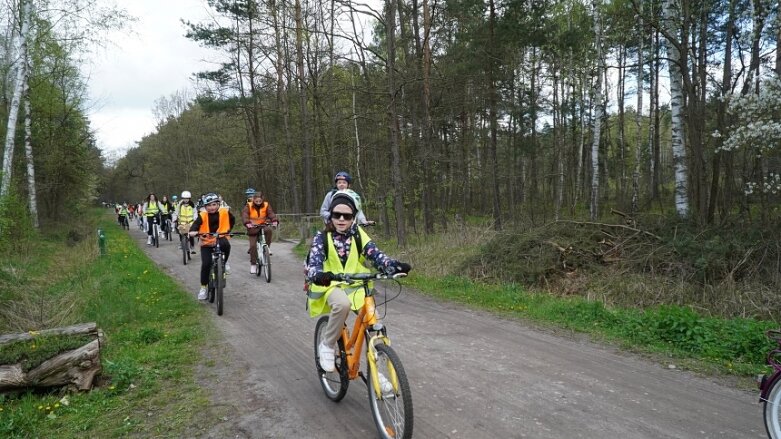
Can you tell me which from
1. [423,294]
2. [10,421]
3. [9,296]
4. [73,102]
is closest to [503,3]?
[423,294]

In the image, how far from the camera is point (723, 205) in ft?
37.2

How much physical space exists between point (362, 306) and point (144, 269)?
434 inches

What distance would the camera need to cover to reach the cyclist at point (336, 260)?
414cm

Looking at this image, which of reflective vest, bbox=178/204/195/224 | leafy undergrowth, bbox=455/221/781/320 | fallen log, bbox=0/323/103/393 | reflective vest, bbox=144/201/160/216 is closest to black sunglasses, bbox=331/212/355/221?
fallen log, bbox=0/323/103/393

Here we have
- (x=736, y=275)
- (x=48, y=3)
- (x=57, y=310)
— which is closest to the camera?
(x=57, y=310)

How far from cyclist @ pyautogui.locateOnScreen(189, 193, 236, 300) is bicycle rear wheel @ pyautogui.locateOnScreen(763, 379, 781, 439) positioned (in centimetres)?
788

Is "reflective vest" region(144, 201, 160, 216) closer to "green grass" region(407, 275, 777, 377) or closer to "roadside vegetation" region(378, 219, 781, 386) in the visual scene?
"roadside vegetation" region(378, 219, 781, 386)

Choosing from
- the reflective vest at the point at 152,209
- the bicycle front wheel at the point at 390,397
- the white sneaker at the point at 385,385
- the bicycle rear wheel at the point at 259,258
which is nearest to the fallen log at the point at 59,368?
the bicycle front wheel at the point at 390,397

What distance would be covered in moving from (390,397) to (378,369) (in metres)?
0.23

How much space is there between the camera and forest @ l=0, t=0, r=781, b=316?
11000 millimetres

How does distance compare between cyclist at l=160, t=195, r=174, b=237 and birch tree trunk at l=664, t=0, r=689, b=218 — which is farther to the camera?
cyclist at l=160, t=195, r=174, b=237

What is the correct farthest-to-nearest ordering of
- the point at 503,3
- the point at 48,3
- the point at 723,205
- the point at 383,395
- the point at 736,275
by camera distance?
the point at 503,3 → the point at 48,3 → the point at 723,205 → the point at 736,275 → the point at 383,395

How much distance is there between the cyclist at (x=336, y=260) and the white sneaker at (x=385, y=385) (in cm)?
67

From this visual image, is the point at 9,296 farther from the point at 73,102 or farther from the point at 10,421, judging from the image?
the point at 73,102
